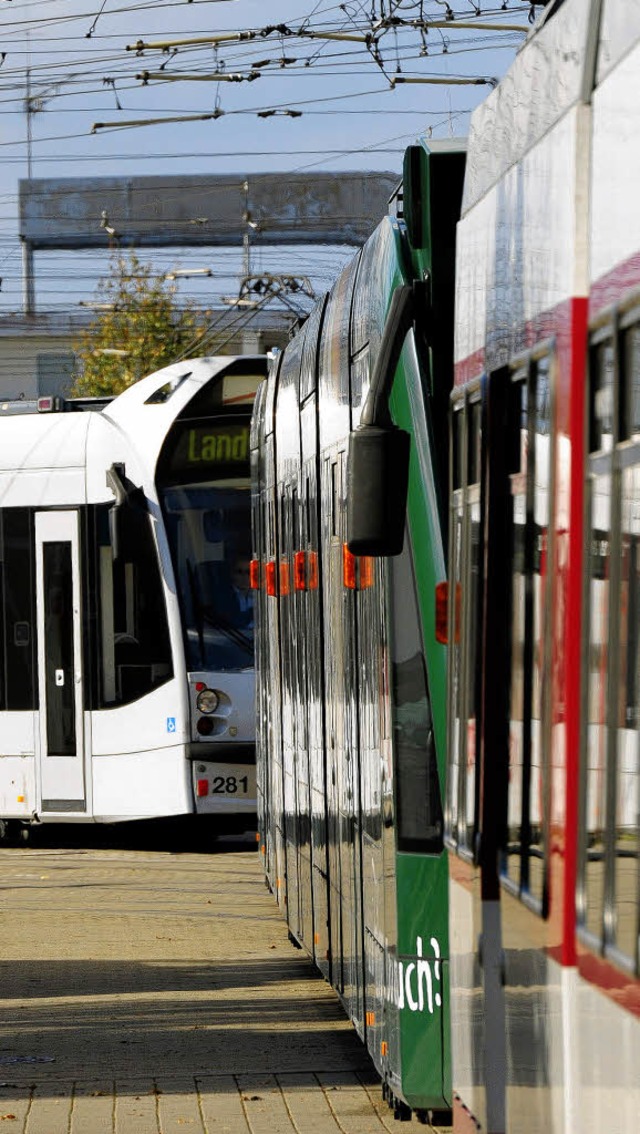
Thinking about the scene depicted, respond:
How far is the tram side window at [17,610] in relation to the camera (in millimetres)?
18594

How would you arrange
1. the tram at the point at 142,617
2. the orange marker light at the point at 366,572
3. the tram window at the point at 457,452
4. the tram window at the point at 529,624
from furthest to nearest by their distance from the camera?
the tram at the point at 142,617 → the orange marker light at the point at 366,572 → the tram window at the point at 457,452 → the tram window at the point at 529,624

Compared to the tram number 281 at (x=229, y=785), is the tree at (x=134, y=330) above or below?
above

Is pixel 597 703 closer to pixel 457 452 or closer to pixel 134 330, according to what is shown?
pixel 457 452

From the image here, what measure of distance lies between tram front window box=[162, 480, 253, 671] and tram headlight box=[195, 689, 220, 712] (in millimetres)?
218

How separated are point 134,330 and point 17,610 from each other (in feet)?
126

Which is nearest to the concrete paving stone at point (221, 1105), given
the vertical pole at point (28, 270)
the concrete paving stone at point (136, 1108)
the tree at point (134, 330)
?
the concrete paving stone at point (136, 1108)

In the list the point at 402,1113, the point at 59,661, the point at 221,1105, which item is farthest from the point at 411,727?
the point at 59,661

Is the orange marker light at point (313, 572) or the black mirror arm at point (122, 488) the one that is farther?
the black mirror arm at point (122, 488)

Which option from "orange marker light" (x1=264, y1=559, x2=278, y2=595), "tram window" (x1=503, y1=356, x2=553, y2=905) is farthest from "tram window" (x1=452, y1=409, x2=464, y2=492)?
"orange marker light" (x1=264, y1=559, x2=278, y2=595)

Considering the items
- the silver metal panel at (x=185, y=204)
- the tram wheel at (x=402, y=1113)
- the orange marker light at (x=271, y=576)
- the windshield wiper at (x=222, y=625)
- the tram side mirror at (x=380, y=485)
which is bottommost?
the tram wheel at (x=402, y=1113)

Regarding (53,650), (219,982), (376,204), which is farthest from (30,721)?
(376,204)

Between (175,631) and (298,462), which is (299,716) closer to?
(298,462)

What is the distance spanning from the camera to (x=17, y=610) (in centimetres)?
1883

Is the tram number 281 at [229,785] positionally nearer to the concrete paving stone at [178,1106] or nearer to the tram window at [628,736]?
the concrete paving stone at [178,1106]
